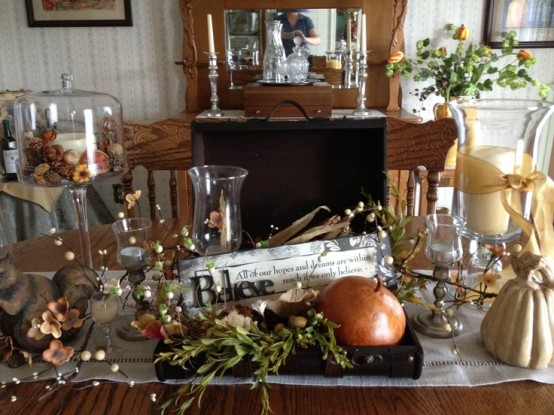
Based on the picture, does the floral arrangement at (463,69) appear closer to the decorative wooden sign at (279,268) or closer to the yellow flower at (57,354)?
the decorative wooden sign at (279,268)

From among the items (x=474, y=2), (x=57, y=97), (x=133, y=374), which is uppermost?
(x=474, y=2)

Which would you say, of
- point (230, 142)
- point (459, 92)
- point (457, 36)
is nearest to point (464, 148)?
point (230, 142)

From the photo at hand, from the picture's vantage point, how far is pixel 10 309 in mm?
632

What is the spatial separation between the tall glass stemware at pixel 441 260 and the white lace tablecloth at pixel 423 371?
0.02 meters

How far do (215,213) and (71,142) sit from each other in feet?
0.94

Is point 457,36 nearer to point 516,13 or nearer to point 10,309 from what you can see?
point 516,13

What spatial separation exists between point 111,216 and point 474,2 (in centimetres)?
215

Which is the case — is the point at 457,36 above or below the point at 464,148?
above

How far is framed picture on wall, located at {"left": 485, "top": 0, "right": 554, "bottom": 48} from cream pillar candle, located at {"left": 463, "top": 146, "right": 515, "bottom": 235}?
6.67 feet

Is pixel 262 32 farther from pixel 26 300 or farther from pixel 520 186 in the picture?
pixel 26 300

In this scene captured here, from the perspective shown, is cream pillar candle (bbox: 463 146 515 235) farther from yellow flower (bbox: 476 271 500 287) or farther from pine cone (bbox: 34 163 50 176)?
pine cone (bbox: 34 163 50 176)

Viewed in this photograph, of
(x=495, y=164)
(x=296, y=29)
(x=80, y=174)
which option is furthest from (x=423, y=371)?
(x=296, y=29)

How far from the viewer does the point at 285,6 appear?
2.43 metres

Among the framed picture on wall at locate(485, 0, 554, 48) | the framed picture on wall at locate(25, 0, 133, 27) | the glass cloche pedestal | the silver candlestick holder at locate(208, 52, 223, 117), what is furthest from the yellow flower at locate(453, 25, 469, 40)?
the glass cloche pedestal
